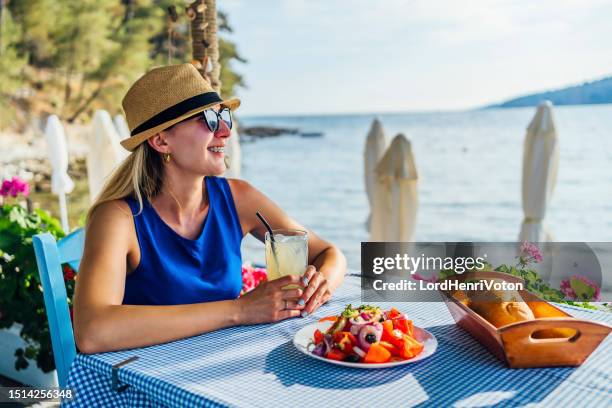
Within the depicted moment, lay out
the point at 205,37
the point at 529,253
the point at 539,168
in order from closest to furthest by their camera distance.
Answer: the point at 529,253
the point at 205,37
the point at 539,168

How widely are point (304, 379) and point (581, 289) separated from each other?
134 cm

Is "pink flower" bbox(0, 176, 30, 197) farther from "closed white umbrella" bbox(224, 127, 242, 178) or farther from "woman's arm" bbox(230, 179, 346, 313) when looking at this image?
"woman's arm" bbox(230, 179, 346, 313)

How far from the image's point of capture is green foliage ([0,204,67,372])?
2912mm

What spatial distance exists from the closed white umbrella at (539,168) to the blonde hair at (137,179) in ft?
8.93

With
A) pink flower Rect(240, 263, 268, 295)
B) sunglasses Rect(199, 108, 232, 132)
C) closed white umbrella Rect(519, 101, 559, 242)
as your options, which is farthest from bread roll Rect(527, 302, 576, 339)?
closed white umbrella Rect(519, 101, 559, 242)

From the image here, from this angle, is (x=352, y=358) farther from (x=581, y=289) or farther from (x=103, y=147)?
(x=103, y=147)

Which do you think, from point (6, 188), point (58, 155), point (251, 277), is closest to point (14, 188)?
point (6, 188)

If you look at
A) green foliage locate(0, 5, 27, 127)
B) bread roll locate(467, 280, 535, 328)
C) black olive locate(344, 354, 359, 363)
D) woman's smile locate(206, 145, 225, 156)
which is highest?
green foliage locate(0, 5, 27, 127)

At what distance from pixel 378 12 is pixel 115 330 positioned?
99.8 feet

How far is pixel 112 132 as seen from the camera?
3811 mm

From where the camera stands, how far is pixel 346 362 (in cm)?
121

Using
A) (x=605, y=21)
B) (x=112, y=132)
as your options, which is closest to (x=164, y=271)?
(x=112, y=132)

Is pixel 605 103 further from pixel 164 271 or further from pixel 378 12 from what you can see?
pixel 378 12

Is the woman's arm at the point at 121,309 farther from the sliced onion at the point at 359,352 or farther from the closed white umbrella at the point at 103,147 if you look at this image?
the closed white umbrella at the point at 103,147
